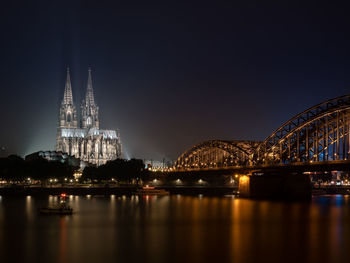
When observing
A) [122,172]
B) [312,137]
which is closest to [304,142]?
[312,137]

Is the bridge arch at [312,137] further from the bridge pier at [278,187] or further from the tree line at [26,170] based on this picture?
the tree line at [26,170]

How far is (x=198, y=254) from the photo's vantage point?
137ft

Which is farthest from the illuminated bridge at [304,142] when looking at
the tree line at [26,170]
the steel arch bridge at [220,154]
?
the tree line at [26,170]

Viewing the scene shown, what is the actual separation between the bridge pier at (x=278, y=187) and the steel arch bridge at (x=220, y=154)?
8.48 m

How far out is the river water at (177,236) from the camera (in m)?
41.5

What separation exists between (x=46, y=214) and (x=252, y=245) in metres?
34.9

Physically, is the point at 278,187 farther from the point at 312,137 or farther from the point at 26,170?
the point at 26,170

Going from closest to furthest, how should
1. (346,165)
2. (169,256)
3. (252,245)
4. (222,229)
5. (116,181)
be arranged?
(169,256) → (252,245) → (222,229) → (346,165) → (116,181)

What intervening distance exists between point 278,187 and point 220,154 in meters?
47.2

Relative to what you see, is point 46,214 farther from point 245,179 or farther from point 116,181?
point 116,181

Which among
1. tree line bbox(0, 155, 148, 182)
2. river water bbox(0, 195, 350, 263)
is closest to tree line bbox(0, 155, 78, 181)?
tree line bbox(0, 155, 148, 182)

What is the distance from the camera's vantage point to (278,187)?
4195 inches

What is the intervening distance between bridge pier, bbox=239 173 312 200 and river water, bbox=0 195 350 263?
970 inches

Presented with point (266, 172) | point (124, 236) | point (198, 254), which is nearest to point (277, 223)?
point (124, 236)
